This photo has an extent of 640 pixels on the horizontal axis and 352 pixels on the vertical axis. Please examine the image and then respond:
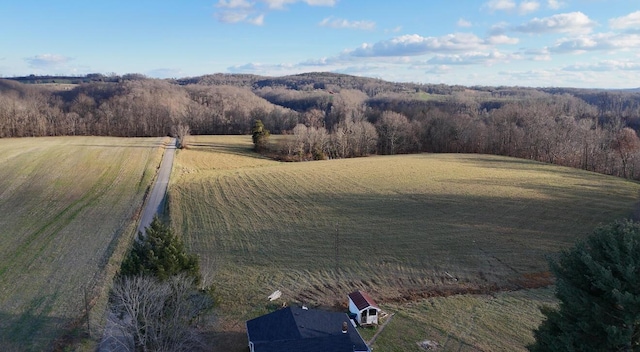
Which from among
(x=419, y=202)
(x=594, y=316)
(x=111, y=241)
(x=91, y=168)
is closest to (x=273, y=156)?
(x=91, y=168)

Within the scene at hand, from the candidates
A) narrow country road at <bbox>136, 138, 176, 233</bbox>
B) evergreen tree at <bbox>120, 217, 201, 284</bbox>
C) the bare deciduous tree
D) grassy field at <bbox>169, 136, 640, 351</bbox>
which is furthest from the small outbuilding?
narrow country road at <bbox>136, 138, 176, 233</bbox>

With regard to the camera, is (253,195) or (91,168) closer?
→ (253,195)

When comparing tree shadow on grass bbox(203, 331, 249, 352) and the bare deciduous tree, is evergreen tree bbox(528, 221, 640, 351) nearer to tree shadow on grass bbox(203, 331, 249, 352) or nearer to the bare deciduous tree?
tree shadow on grass bbox(203, 331, 249, 352)

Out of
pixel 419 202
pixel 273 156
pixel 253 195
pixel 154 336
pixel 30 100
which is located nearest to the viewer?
pixel 154 336

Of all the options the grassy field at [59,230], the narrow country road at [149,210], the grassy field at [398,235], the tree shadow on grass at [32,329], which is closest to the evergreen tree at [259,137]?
the narrow country road at [149,210]

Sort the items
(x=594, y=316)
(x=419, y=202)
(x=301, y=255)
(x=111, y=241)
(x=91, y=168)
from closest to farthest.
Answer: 1. (x=594, y=316)
2. (x=301, y=255)
3. (x=111, y=241)
4. (x=419, y=202)
5. (x=91, y=168)

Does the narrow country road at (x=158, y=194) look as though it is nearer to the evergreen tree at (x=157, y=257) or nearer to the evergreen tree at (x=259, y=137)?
the evergreen tree at (x=157, y=257)

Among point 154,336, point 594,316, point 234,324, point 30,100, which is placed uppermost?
point 30,100

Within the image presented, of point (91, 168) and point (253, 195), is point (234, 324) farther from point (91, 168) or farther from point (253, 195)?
point (91, 168)
